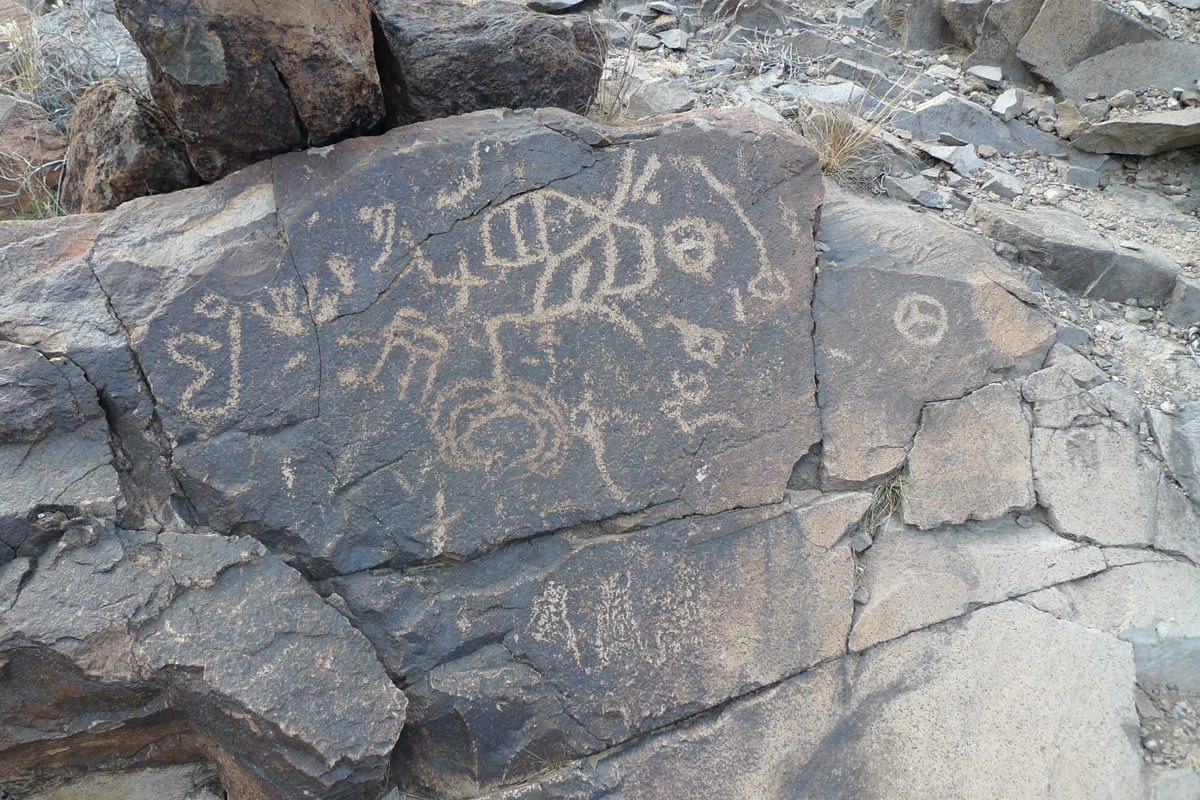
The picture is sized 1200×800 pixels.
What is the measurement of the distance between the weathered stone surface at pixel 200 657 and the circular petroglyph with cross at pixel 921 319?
1.67 meters

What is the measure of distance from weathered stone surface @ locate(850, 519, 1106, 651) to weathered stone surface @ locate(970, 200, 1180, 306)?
0.95 meters

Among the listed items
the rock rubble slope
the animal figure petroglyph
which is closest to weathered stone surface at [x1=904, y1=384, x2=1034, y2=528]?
the rock rubble slope

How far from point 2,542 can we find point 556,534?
1.22m

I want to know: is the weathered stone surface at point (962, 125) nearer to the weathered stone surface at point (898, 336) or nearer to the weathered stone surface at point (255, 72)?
the weathered stone surface at point (898, 336)

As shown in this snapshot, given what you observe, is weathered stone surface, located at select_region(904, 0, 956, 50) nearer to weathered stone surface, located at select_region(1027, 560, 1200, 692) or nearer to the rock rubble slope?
the rock rubble slope

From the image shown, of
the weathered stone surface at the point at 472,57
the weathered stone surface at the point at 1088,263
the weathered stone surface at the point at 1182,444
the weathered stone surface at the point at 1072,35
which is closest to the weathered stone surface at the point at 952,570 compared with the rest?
the weathered stone surface at the point at 1182,444

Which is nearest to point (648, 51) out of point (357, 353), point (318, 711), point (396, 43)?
point (396, 43)

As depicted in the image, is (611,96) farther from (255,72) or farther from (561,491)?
(561,491)

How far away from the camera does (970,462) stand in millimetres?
2359

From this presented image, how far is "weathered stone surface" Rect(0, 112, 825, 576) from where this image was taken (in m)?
2.00

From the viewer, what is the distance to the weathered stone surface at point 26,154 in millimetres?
2982

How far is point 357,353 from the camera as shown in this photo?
2072 millimetres

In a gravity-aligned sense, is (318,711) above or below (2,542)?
below

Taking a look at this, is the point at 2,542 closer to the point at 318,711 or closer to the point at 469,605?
the point at 318,711
